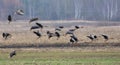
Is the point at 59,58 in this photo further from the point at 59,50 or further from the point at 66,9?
the point at 66,9

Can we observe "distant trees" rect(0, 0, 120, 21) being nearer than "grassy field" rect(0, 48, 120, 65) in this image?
No

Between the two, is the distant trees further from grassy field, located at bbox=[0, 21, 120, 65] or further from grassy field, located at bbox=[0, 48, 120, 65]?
grassy field, located at bbox=[0, 48, 120, 65]

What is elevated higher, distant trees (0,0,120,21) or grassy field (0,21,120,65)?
grassy field (0,21,120,65)

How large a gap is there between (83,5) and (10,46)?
48268mm

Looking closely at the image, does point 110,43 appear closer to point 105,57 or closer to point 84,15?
point 105,57

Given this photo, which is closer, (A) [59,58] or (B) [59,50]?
(A) [59,58]

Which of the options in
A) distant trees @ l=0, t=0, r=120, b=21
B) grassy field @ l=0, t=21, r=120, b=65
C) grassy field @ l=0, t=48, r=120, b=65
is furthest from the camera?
distant trees @ l=0, t=0, r=120, b=21

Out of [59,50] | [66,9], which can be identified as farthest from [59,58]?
[66,9]

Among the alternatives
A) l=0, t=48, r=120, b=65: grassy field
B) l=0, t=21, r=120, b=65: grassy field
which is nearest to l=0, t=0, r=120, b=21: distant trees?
→ l=0, t=21, r=120, b=65: grassy field

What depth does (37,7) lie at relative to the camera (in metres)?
81.6

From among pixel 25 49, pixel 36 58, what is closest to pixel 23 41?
pixel 25 49

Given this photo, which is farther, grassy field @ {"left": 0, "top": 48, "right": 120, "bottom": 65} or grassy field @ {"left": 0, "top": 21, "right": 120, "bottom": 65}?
grassy field @ {"left": 0, "top": 21, "right": 120, "bottom": 65}

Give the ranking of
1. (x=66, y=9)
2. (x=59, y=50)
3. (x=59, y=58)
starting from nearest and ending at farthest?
1. (x=59, y=58)
2. (x=59, y=50)
3. (x=66, y=9)

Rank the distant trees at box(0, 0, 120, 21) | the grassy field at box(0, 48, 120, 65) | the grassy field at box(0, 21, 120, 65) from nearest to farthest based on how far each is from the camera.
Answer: the grassy field at box(0, 48, 120, 65)
the grassy field at box(0, 21, 120, 65)
the distant trees at box(0, 0, 120, 21)
